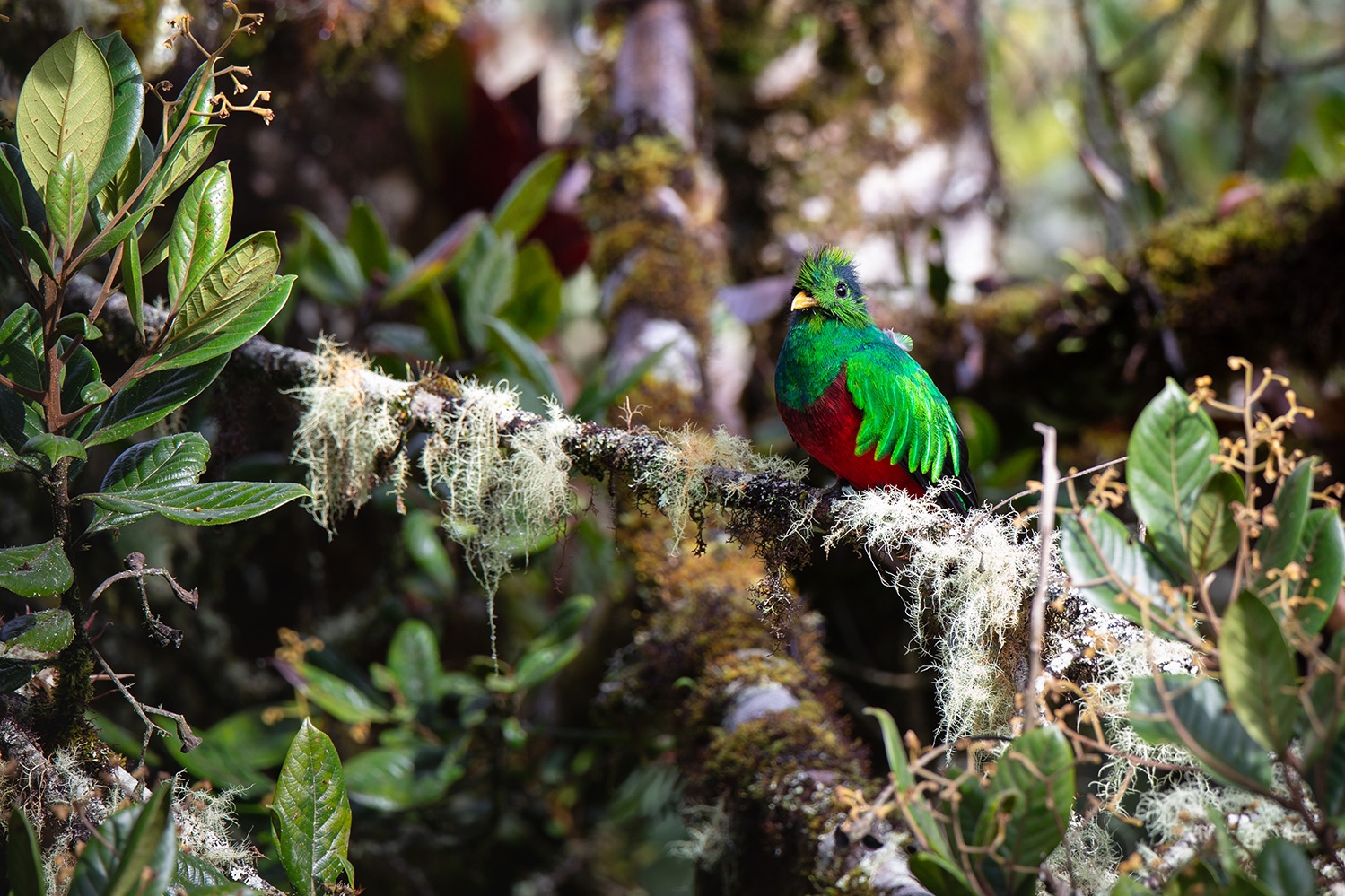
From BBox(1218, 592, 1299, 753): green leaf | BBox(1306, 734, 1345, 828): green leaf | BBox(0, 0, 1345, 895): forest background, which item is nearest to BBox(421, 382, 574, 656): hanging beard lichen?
BBox(0, 0, 1345, 895): forest background

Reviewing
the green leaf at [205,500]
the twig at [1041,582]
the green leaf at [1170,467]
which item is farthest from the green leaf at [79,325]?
the green leaf at [1170,467]

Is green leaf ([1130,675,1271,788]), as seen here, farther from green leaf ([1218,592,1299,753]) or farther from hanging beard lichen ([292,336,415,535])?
hanging beard lichen ([292,336,415,535])

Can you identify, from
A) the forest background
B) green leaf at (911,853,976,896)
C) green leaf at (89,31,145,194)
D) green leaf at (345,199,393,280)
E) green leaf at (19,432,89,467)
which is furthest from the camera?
green leaf at (345,199,393,280)

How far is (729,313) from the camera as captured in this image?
9.24ft

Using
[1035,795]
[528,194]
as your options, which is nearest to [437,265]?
[528,194]

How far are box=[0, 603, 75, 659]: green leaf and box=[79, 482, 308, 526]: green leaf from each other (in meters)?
0.18

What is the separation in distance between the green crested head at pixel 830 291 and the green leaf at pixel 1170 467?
0.57 m

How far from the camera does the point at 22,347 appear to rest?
1351 millimetres

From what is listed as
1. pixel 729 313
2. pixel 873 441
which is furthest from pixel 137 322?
pixel 729 313

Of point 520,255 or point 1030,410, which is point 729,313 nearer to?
point 520,255

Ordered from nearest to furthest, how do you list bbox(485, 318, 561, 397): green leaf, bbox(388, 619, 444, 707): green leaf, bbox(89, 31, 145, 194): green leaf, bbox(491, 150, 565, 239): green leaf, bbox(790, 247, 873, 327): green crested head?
bbox(89, 31, 145, 194): green leaf
bbox(790, 247, 873, 327): green crested head
bbox(485, 318, 561, 397): green leaf
bbox(388, 619, 444, 707): green leaf
bbox(491, 150, 565, 239): green leaf

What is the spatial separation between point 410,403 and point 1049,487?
1116 millimetres

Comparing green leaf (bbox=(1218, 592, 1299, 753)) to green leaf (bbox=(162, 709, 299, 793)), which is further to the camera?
green leaf (bbox=(162, 709, 299, 793))

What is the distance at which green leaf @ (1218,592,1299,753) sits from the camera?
1023mm
